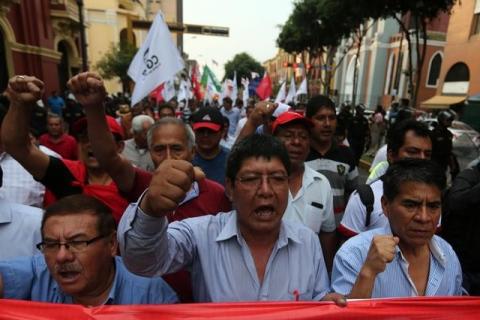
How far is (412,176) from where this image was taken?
1.61 m

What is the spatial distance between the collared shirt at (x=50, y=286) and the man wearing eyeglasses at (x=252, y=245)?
6.3 inches

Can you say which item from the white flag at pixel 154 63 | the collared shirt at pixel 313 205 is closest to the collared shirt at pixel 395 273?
the collared shirt at pixel 313 205

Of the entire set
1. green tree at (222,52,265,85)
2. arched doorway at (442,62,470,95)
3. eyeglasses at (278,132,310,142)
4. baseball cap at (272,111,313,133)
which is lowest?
green tree at (222,52,265,85)

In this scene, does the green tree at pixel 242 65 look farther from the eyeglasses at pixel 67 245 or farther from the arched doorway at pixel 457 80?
the eyeglasses at pixel 67 245

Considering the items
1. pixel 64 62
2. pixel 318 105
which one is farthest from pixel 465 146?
pixel 64 62

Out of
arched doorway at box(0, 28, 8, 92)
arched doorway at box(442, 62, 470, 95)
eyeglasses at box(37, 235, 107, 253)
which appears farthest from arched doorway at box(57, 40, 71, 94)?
arched doorway at box(442, 62, 470, 95)

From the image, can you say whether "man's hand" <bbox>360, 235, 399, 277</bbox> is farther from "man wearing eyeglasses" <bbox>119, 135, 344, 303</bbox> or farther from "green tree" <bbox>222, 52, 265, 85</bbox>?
"green tree" <bbox>222, 52, 265, 85</bbox>

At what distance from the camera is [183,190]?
103 cm

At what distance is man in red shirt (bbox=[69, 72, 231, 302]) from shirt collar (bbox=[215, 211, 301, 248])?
31 centimetres

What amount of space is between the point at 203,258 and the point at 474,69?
23.2 m

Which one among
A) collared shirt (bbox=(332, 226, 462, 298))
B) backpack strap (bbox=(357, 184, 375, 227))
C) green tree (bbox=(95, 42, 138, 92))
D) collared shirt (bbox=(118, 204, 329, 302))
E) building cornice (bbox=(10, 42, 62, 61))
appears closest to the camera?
collared shirt (bbox=(118, 204, 329, 302))

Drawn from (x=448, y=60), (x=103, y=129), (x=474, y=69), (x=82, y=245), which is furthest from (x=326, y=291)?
(x=448, y=60)

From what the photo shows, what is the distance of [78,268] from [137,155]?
2.79 metres

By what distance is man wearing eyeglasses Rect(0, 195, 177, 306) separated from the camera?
1.28m
